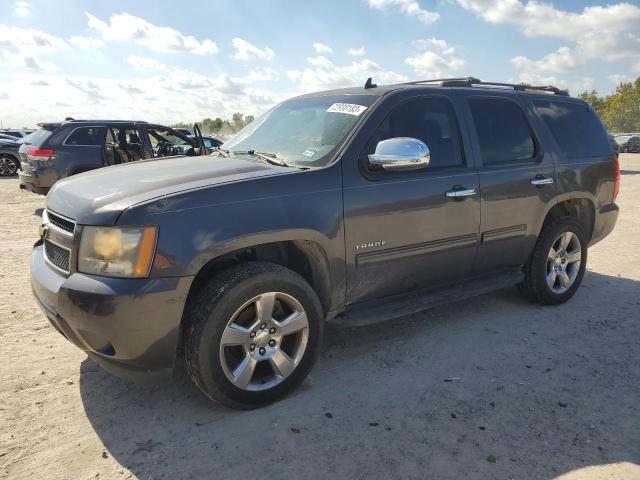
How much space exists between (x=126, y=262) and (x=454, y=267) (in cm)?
244

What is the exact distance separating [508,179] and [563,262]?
1216mm

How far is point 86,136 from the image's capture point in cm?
905

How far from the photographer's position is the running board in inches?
133

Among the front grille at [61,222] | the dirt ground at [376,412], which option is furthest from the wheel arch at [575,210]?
the front grille at [61,222]

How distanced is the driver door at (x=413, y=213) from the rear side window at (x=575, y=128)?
129 cm

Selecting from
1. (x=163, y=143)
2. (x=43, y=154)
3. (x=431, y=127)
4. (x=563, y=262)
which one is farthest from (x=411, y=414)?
(x=43, y=154)

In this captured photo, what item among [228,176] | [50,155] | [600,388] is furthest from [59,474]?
[50,155]

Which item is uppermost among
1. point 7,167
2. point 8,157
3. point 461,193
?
point 461,193

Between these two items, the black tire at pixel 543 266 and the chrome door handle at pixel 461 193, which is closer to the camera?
the chrome door handle at pixel 461 193

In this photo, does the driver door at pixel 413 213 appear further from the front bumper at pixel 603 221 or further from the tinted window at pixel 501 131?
the front bumper at pixel 603 221

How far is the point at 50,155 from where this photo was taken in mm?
8883

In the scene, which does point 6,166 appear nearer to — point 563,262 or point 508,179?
point 508,179

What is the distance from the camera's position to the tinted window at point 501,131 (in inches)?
160

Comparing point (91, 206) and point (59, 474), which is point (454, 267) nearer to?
point (91, 206)
